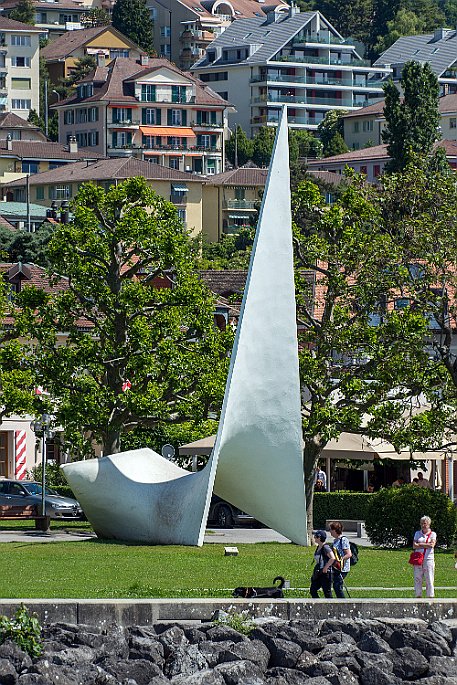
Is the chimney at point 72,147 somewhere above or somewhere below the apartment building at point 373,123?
below

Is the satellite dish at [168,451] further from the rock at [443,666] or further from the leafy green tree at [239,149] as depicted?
the leafy green tree at [239,149]

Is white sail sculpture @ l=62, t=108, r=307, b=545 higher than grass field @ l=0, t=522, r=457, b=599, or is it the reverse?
white sail sculpture @ l=62, t=108, r=307, b=545

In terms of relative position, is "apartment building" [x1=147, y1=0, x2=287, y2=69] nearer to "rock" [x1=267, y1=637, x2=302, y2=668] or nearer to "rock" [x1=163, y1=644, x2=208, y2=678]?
"rock" [x1=267, y1=637, x2=302, y2=668]

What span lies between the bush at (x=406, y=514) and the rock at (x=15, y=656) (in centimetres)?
1580

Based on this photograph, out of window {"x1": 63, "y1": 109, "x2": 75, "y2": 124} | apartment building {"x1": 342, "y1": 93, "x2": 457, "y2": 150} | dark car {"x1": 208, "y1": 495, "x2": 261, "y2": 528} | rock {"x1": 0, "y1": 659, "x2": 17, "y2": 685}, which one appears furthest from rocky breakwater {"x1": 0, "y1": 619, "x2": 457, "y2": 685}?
apartment building {"x1": 342, "y1": 93, "x2": 457, "y2": 150}

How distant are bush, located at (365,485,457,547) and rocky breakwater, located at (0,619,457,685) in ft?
42.4

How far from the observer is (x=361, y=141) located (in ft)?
527

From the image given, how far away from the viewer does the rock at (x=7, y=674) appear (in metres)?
19.1

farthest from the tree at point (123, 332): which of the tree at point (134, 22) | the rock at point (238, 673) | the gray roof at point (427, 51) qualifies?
the tree at point (134, 22)

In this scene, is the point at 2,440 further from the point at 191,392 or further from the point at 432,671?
the point at 432,671

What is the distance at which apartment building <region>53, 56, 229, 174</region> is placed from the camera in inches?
5576

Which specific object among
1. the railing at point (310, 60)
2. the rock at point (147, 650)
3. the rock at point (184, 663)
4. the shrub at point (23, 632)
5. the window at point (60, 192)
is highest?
the railing at point (310, 60)

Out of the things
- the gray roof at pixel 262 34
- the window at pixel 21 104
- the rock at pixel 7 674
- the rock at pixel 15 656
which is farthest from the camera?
the gray roof at pixel 262 34

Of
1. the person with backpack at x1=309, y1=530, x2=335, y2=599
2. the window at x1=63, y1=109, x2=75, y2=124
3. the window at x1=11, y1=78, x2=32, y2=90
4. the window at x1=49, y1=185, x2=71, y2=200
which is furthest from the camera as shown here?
the window at x1=11, y1=78, x2=32, y2=90
